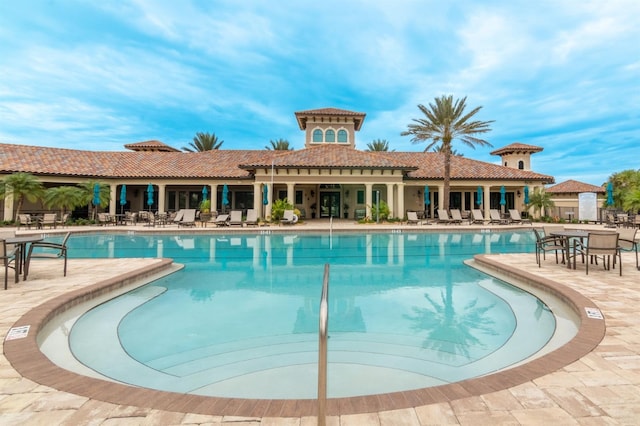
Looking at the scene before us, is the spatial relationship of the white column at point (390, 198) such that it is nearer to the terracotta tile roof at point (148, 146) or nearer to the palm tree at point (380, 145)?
the palm tree at point (380, 145)

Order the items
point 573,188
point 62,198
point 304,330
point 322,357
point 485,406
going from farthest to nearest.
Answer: point 573,188 < point 62,198 < point 304,330 < point 485,406 < point 322,357

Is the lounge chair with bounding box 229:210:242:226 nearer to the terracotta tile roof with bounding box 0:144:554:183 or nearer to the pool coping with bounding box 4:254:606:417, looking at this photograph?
the terracotta tile roof with bounding box 0:144:554:183

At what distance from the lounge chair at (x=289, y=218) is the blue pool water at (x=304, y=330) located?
38.6 feet

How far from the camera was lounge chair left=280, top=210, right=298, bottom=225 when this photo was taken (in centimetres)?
2142

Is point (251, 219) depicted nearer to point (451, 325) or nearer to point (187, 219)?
point (187, 219)

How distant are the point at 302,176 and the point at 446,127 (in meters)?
11.7

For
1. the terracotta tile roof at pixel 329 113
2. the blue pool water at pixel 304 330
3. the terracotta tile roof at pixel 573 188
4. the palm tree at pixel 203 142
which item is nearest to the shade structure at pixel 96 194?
the terracotta tile roof at pixel 329 113

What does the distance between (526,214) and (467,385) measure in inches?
1154

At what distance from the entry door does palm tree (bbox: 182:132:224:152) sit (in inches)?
705

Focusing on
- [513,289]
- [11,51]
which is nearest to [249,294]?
[513,289]

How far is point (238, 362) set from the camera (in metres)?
3.91

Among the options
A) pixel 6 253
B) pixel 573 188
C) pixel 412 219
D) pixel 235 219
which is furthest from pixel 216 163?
pixel 573 188

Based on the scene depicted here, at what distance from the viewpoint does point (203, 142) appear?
38500mm

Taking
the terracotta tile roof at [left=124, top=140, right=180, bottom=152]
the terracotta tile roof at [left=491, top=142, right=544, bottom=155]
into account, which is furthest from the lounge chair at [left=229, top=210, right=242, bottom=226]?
the terracotta tile roof at [left=491, top=142, right=544, bottom=155]
